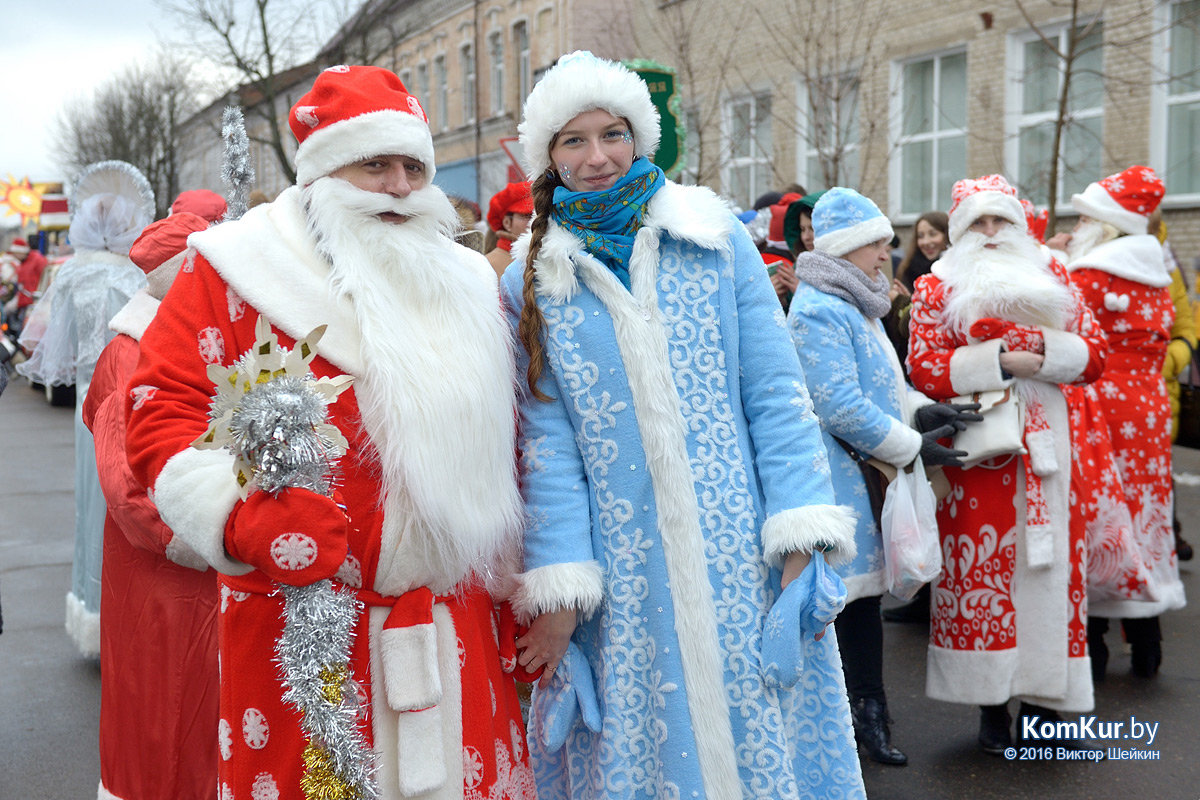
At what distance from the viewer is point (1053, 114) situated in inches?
526

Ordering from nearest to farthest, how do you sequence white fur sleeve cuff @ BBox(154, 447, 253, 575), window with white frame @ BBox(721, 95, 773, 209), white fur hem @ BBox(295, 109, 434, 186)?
white fur sleeve cuff @ BBox(154, 447, 253, 575) → white fur hem @ BBox(295, 109, 434, 186) → window with white frame @ BBox(721, 95, 773, 209)

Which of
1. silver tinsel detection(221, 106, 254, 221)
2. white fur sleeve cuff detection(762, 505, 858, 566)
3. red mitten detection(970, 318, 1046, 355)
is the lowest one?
white fur sleeve cuff detection(762, 505, 858, 566)

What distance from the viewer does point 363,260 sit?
2.49m

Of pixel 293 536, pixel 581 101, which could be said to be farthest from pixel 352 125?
pixel 293 536

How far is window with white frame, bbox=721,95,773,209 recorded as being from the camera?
56.4ft

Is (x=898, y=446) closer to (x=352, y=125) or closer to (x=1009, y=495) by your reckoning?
(x=1009, y=495)

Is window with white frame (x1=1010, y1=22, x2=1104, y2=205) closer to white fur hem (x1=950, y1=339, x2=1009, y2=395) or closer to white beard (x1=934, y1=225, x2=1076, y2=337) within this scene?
white beard (x1=934, y1=225, x2=1076, y2=337)

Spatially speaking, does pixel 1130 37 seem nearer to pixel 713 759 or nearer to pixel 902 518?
pixel 902 518

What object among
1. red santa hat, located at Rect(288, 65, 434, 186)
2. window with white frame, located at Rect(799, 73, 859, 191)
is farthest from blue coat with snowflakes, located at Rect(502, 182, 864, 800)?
window with white frame, located at Rect(799, 73, 859, 191)

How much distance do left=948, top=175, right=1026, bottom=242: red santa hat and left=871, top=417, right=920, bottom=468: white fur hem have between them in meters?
1.06

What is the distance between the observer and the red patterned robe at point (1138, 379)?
563 centimetres

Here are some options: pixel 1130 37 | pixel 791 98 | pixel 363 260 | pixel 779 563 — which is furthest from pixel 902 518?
pixel 791 98

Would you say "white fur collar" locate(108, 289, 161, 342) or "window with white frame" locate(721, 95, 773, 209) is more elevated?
"window with white frame" locate(721, 95, 773, 209)

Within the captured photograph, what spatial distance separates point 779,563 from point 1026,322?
2.41 m
